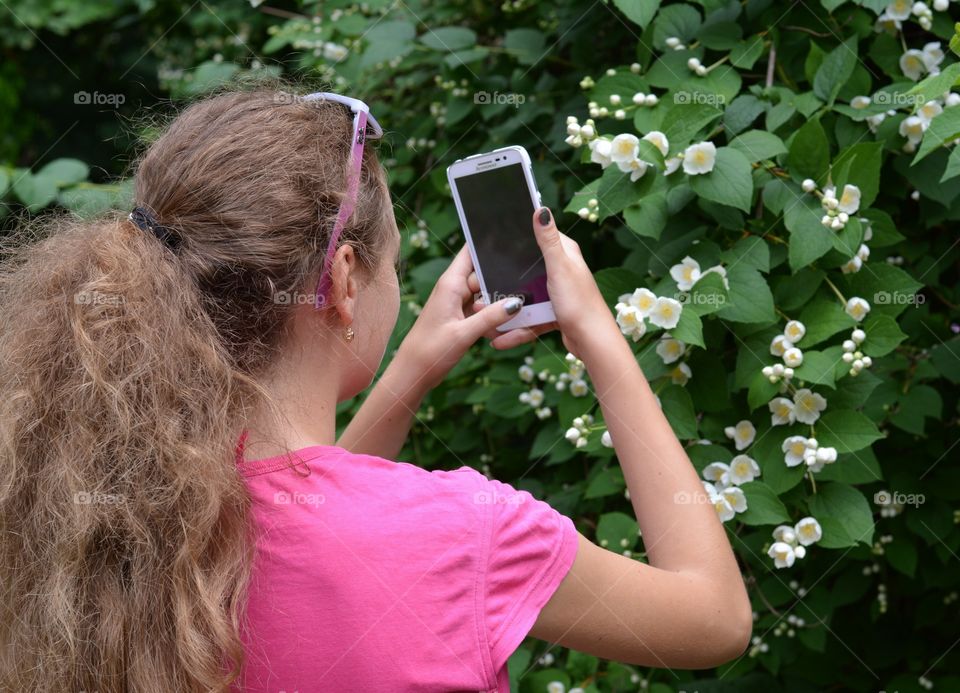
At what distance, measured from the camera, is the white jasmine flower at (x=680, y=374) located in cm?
166

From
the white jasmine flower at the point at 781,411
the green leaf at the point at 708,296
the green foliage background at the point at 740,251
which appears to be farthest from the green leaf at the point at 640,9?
the white jasmine flower at the point at 781,411

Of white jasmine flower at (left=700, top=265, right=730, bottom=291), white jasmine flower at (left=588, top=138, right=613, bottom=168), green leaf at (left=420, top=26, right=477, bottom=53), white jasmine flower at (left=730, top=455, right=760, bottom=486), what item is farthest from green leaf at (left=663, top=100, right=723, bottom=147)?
green leaf at (left=420, top=26, right=477, bottom=53)

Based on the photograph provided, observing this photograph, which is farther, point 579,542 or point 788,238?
point 788,238

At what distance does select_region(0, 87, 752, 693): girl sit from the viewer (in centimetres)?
104

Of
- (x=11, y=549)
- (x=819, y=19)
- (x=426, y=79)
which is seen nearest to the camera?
(x=11, y=549)

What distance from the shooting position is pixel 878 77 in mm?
1894

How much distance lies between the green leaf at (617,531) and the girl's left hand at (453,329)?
457 millimetres

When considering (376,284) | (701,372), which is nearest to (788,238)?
(701,372)

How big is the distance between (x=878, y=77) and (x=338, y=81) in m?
1.43

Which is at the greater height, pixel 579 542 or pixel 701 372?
pixel 579 542

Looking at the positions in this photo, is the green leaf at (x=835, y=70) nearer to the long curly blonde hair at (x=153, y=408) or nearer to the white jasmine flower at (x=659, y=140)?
the white jasmine flower at (x=659, y=140)

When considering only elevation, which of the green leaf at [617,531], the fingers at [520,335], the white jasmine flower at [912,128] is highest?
the white jasmine flower at [912,128]

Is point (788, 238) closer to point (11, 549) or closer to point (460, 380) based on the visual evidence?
point (460, 380)

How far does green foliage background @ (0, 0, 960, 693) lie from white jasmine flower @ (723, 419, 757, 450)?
0.03 meters
